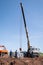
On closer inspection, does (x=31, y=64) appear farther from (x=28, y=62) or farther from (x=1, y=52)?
(x=1, y=52)

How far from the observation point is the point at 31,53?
1602 inches

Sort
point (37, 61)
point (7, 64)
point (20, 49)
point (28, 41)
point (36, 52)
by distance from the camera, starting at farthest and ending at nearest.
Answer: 1. point (28, 41)
2. point (20, 49)
3. point (36, 52)
4. point (37, 61)
5. point (7, 64)

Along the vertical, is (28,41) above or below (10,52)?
above

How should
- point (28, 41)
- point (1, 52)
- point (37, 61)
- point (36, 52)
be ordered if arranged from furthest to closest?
point (28, 41), point (36, 52), point (1, 52), point (37, 61)

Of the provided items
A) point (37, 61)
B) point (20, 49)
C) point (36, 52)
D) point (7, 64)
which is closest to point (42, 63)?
point (37, 61)

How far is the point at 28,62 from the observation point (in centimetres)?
2539

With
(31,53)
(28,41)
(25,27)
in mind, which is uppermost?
(25,27)

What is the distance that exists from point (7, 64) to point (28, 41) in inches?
1162

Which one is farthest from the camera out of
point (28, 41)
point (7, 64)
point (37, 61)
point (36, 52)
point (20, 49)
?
point (28, 41)

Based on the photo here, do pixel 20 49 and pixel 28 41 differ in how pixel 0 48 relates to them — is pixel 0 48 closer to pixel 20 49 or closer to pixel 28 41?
pixel 20 49

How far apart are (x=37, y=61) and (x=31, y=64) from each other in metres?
1.70

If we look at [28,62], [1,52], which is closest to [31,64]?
[28,62]

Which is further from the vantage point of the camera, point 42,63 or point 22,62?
point 42,63

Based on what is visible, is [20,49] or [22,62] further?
[20,49]
